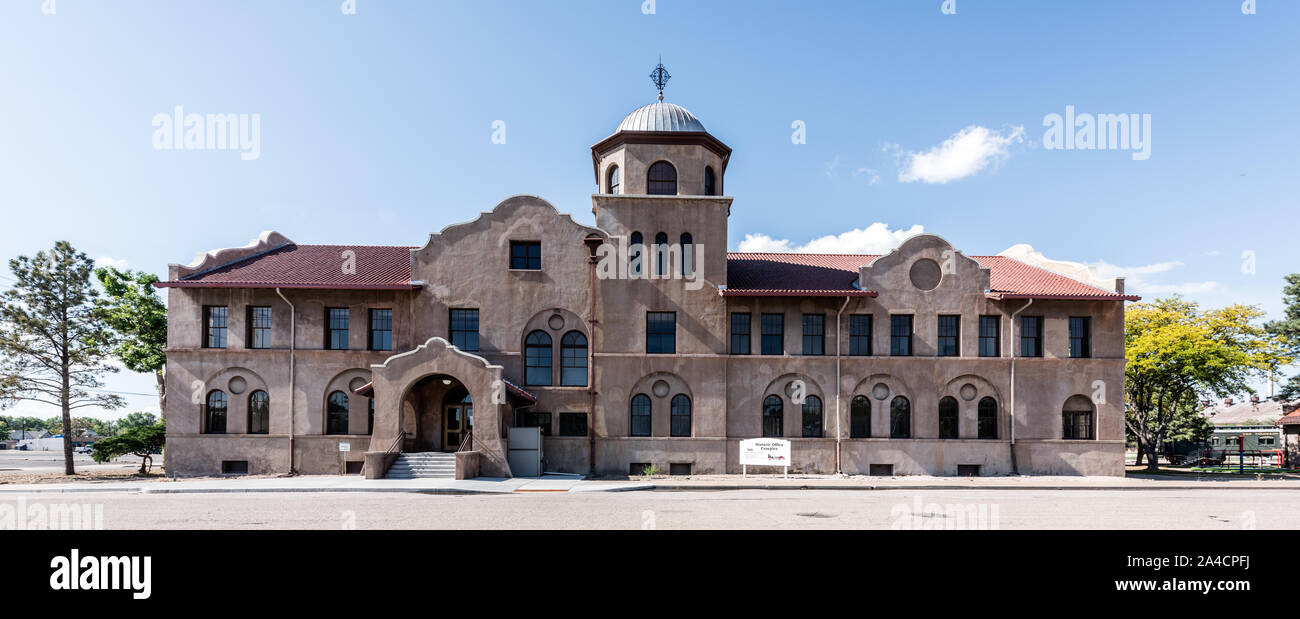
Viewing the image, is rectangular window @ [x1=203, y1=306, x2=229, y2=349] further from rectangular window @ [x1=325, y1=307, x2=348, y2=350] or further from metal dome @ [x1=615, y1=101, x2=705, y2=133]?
metal dome @ [x1=615, y1=101, x2=705, y2=133]

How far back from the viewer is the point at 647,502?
20.1 meters

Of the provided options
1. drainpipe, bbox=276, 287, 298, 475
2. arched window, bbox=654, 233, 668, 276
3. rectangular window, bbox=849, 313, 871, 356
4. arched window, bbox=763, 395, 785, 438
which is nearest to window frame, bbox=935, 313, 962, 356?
rectangular window, bbox=849, 313, 871, 356

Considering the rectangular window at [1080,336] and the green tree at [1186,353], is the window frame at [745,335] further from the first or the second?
the green tree at [1186,353]

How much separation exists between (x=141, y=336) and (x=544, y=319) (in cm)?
2061

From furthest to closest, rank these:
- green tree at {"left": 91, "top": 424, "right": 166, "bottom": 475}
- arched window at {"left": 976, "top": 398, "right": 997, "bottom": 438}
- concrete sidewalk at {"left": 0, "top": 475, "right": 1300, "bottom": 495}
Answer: green tree at {"left": 91, "top": 424, "right": 166, "bottom": 475} → arched window at {"left": 976, "top": 398, "right": 997, "bottom": 438} → concrete sidewalk at {"left": 0, "top": 475, "right": 1300, "bottom": 495}

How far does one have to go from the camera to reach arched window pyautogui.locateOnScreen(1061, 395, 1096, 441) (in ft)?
98.6

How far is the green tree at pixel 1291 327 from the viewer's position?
43.9 m

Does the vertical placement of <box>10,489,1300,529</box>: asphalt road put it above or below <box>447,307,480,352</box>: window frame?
below

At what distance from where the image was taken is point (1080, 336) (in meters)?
30.4

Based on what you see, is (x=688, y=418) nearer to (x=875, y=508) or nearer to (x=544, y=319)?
(x=544, y=319)

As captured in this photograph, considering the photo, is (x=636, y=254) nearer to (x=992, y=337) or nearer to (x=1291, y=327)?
(x=992, y=337)

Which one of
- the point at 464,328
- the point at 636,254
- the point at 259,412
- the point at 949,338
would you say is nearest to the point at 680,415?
the point at 636,254

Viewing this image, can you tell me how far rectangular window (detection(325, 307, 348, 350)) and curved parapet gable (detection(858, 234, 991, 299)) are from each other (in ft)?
69.7
